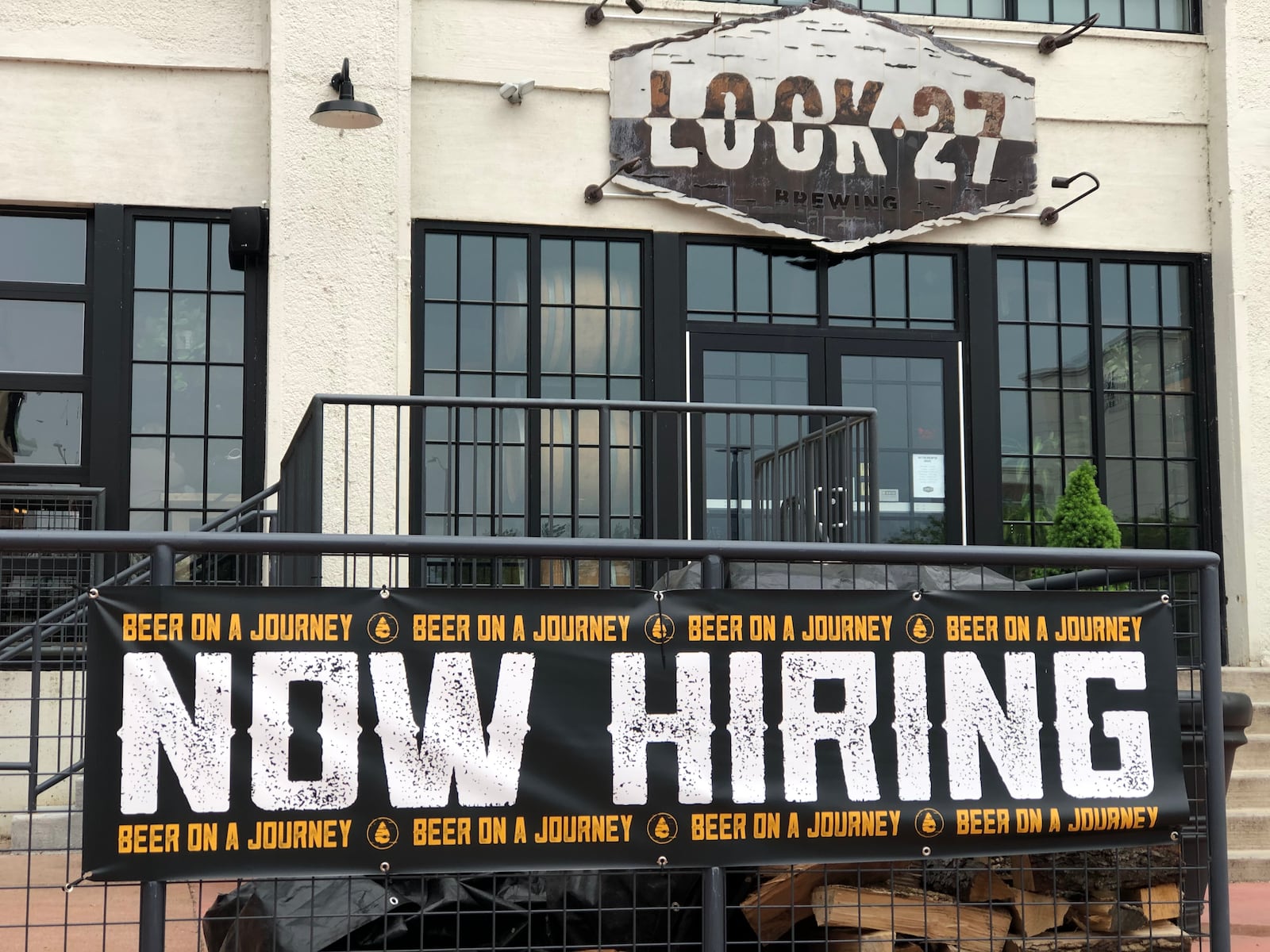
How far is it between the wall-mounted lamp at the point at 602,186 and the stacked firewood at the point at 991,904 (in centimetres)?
Result: 744

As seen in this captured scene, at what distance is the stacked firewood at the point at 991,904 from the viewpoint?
4.89 meters

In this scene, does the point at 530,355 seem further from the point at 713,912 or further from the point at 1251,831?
the point at 713,912

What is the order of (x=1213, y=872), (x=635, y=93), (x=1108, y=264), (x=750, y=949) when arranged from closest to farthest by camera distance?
1. (x=1213, y=872)
2. (x=750, y=949)
3. (x=635, y=93)
4. (x=1108, y=264)

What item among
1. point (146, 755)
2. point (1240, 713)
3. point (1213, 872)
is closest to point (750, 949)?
point (1213, 872)

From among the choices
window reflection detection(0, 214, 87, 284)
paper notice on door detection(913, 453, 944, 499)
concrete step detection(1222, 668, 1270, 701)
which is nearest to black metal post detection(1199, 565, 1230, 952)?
concrete step detection(1222, 668, 1270, 701)

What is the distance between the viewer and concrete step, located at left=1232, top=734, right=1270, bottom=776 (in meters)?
9.45

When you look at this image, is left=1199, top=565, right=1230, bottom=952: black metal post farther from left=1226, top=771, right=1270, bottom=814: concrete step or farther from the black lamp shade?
the black lamp shade

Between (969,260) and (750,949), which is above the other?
(969,260)

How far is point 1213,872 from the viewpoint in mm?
4750

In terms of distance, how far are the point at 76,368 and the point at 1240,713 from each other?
28.6 feet

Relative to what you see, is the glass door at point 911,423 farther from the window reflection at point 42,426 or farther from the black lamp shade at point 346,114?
the window reflection at point 42,426

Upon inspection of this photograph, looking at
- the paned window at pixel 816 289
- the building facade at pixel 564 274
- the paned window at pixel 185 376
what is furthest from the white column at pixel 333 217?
the paned window at pixel 816 289

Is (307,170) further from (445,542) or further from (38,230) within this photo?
(445,542)

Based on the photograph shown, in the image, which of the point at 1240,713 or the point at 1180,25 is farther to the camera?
the point at 1180,25
